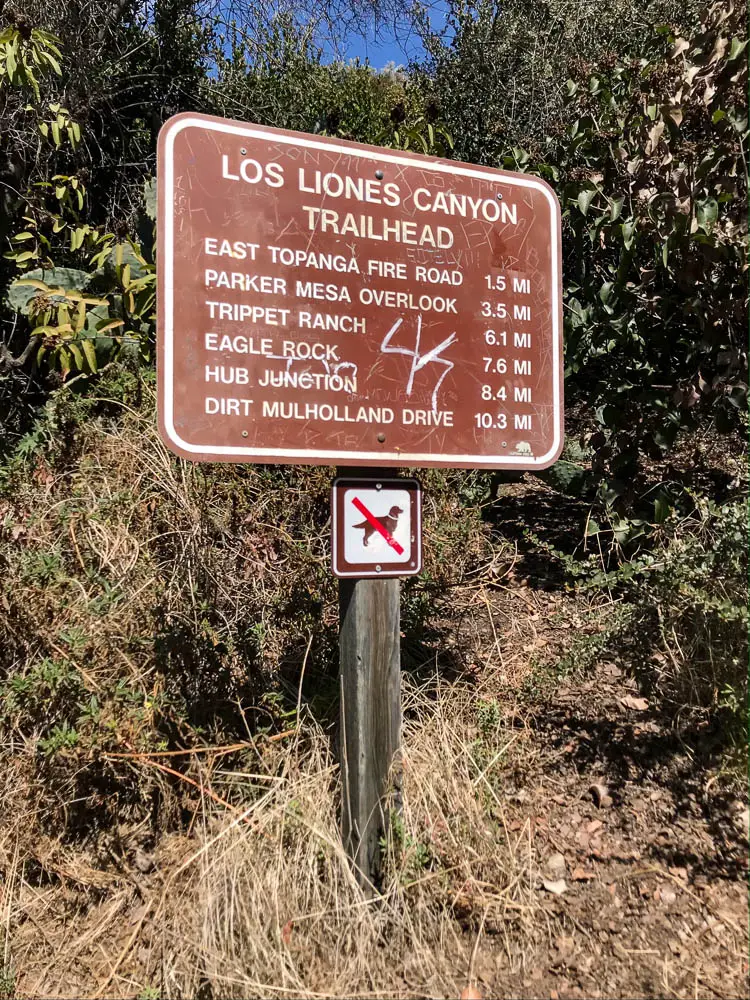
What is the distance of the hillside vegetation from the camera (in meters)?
2.51

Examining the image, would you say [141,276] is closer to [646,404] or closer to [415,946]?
[646,404]

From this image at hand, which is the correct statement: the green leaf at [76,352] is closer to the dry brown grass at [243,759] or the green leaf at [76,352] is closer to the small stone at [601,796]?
the dry brown grass at [243,759]

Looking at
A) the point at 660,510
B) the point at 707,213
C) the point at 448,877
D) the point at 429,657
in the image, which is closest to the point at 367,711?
the point at 448,877

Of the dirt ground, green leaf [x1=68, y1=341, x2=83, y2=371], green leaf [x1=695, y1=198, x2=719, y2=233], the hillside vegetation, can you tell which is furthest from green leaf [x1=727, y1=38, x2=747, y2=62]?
green leaf [x1=68, y1=341, x2=83, y2=371]

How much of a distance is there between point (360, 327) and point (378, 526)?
633mm

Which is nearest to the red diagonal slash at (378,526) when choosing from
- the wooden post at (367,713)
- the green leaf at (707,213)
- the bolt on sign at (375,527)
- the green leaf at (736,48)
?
the bolt on sign at (375,527)

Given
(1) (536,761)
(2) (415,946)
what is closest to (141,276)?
(1) (536,761)

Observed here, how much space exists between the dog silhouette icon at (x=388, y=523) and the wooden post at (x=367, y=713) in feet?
0.52

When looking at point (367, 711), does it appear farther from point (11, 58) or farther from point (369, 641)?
point (11, 58)

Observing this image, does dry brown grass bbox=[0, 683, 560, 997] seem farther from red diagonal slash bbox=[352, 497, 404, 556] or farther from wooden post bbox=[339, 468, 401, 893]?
red diagonal slash bbox=[352, 497, 404, 556]

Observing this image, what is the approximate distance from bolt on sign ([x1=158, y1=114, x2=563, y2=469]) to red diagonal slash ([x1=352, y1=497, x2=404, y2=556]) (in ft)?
0.56

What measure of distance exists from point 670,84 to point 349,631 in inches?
118

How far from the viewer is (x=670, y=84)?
3756 mm

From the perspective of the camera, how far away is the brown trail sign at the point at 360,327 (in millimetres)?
2309
